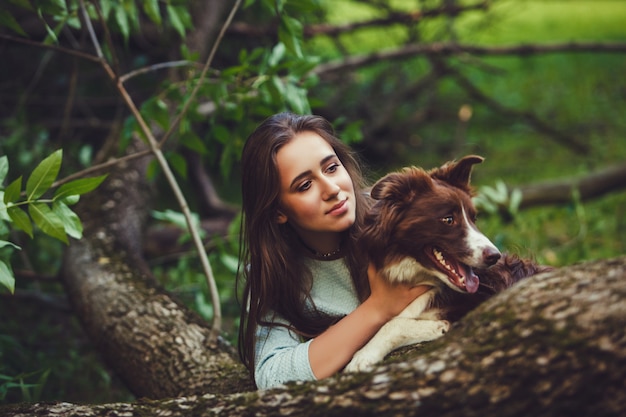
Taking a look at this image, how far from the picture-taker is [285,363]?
2301mm

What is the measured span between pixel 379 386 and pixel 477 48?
543 cm

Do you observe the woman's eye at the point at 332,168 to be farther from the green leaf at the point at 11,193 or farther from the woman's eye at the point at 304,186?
the green leaf at the point at 11,193

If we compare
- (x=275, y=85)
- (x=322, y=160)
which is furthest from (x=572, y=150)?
(x=322, y=160)

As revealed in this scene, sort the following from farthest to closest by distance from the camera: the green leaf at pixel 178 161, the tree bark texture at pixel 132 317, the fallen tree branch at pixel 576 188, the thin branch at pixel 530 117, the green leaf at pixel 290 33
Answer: the thin branch at pixel 530 117
the fallen tree branch at pixel 576 188
the green leaf at pixel 178 161
the green leaf at pixel 290 33
the tree bark texture at pixel 132 317

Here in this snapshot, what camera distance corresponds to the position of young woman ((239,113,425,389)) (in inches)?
90.7

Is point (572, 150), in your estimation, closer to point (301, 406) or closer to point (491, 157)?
point (491, 157)

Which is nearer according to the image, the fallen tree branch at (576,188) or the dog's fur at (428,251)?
the dog's fur at (428,251)

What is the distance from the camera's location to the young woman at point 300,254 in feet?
7.56

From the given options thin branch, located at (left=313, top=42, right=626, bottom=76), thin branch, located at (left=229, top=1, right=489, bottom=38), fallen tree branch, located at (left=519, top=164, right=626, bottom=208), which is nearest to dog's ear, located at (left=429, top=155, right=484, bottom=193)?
fallen tree branch, located at (left=519, top=164, right=626, bottom=208)

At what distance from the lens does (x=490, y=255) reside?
1.92 m

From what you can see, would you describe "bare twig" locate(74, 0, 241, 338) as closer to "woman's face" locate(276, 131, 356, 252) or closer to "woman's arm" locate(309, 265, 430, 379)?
"woman's face" locate(276, 131, 356, 252)

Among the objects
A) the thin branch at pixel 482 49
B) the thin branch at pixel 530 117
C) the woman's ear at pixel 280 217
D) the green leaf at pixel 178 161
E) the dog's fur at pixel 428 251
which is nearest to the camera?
the dog's fur at pixel 428 251

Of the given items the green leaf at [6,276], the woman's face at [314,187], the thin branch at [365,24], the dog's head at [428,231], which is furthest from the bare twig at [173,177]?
the thin branch at [365,24]

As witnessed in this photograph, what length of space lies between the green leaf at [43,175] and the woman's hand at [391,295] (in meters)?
1.20
